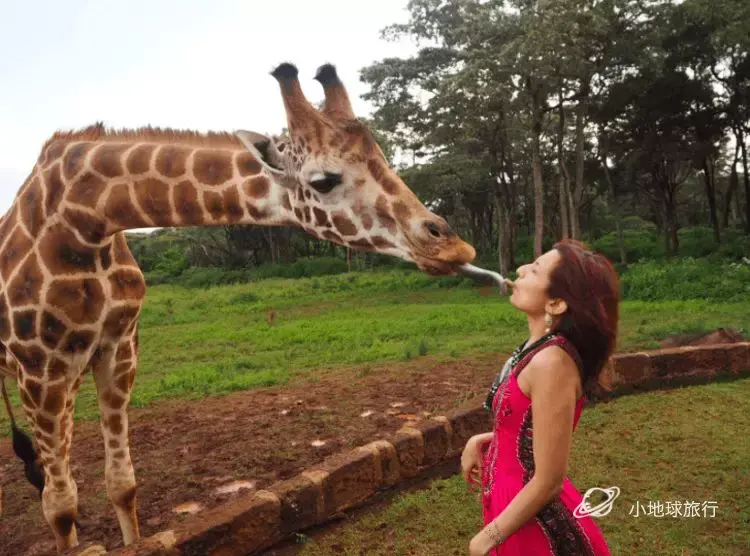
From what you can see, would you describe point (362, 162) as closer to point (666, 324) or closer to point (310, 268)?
point (666, 324)

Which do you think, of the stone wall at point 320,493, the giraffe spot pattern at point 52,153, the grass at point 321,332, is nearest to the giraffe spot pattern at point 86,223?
the giraffe spot pattern at point 52,153

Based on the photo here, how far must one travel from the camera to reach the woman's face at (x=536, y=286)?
192cm

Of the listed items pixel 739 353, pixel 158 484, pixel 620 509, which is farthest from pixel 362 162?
pixel 739 353

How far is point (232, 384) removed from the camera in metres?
7.56

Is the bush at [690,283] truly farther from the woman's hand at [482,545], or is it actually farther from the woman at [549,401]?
the woman's hand at [482,545]

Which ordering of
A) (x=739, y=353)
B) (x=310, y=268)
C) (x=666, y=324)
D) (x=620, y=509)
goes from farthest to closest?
1. (x=310, y=268)
2. (x=666, y=324)
3. (x=739, y=353)
4. (x=620, y=509)

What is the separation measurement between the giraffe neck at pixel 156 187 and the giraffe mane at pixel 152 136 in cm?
4

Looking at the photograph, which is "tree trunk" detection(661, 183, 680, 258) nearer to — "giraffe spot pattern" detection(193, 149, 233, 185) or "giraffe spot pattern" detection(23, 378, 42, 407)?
"giraffe spot pattern" detection(193, 149, 233, 185)

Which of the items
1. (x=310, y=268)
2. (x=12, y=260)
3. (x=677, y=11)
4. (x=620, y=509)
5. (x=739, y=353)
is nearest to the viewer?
(x=12, y=260)

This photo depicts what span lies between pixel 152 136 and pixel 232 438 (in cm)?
311

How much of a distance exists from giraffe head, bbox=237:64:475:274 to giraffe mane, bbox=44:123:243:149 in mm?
502

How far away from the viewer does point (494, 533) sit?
1782 mm

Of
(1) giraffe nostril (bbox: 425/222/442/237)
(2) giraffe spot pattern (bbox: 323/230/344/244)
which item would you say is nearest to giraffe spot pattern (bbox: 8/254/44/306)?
(2) giraffe spot pattern (bbox: 323/230/344/244)

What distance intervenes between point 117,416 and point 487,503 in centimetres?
227
